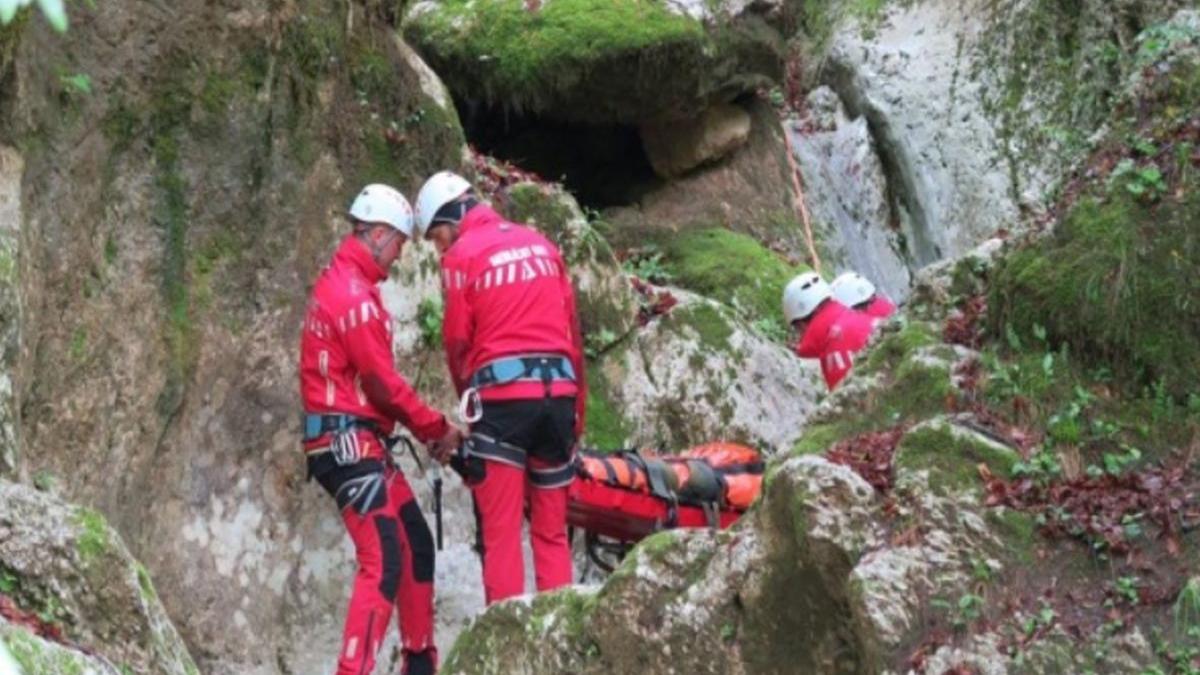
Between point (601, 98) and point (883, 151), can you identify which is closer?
point (601, 98)

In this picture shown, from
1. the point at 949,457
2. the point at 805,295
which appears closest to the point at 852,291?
the point at 805,295

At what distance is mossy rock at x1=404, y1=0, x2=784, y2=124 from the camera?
47.7 feet

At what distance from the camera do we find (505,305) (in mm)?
8133

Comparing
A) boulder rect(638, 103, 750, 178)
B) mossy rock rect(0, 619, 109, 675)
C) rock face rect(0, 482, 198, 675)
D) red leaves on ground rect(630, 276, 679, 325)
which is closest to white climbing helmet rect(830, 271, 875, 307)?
red leaves on ground rect(630, 276, 679, 325)

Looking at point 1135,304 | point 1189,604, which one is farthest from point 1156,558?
point 1135,304

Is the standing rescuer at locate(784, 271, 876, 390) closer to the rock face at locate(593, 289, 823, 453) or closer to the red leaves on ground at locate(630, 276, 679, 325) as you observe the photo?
the rock face at locate(593, 289, 823, 453)

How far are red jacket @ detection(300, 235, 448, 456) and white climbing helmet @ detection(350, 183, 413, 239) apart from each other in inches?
13.4

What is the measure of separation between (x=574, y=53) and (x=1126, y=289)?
9158 mm

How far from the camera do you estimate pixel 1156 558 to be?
16.9ft

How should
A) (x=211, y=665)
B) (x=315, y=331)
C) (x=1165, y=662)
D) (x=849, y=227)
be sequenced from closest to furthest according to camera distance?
(x=1165, y=662)
(x=315, y=331)
(x=211, y=665)
(x=849, y=227)

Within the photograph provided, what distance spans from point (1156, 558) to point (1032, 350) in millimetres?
1135

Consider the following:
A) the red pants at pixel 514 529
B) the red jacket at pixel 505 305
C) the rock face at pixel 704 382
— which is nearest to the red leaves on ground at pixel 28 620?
the red pants at pixel 514 529

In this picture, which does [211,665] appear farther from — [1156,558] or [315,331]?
[1156,558]

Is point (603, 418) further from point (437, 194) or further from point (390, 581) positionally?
point (390, 581)
